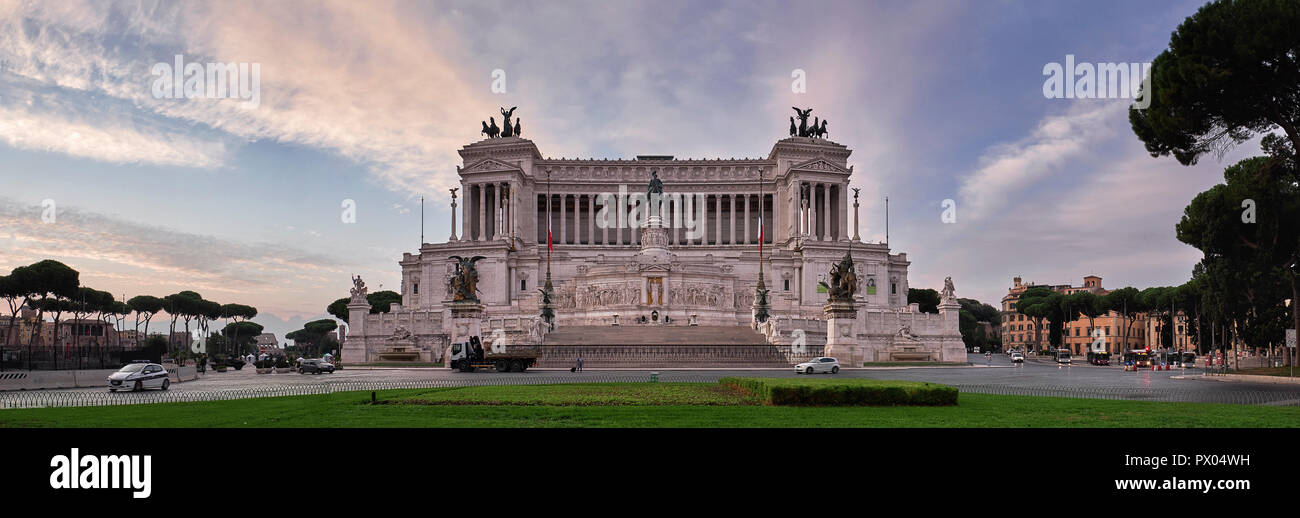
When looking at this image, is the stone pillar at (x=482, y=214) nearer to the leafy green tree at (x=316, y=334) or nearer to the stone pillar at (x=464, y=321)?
the stone pillar at (x=464, y=321)

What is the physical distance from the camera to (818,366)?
145ft

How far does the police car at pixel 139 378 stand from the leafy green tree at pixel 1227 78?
1709 inches

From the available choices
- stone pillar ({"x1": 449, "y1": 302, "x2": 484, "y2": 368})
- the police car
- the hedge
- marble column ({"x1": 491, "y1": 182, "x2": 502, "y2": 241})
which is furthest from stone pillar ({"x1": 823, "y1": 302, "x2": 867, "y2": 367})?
marble column ({"x1": 491, "y1": 182, "x2": 502, "y2": 241})

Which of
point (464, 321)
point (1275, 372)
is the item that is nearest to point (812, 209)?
point (464, 321)

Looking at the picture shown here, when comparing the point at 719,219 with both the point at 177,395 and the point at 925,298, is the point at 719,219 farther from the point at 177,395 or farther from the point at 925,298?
the point at 177,395

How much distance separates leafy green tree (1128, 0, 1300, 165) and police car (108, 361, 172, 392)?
142 feet

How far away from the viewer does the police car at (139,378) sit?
3522cm

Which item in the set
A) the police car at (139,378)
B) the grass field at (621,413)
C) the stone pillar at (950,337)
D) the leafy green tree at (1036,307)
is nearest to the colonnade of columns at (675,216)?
the stone pillar at (950,337)

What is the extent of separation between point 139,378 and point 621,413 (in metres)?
26.5
